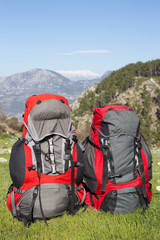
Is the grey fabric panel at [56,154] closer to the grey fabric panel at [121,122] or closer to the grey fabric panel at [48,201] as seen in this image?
the grey fabric panel at [48,201]

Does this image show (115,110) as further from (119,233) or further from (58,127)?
(119,233)

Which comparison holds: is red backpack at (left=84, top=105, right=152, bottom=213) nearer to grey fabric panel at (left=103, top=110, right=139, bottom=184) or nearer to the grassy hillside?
grey fabric panel at (left=103, top=110, right=139, bottom=184)

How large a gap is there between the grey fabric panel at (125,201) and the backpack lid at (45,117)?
4.92 ft

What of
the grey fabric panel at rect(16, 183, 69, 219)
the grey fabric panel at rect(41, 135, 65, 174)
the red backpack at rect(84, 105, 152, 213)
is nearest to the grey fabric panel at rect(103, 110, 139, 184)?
the red backpack at rect(84, 105, 152, 213)

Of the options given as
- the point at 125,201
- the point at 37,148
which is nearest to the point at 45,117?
the point at 37,148

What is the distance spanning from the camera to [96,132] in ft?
14.6

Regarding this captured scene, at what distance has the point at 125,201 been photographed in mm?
4043

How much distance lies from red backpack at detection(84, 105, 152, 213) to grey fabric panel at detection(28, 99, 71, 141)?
30.8 inches

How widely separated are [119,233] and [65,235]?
0.82 meters

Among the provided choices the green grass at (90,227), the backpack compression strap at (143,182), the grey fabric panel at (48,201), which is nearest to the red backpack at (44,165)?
the grey fabric panel at (48,201)

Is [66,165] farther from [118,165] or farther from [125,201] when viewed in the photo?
[125,201]

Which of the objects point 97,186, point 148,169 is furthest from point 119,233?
point 148,169

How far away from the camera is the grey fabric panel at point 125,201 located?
13.2 feet

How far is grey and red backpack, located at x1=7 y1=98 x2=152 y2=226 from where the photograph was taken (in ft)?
13.0
